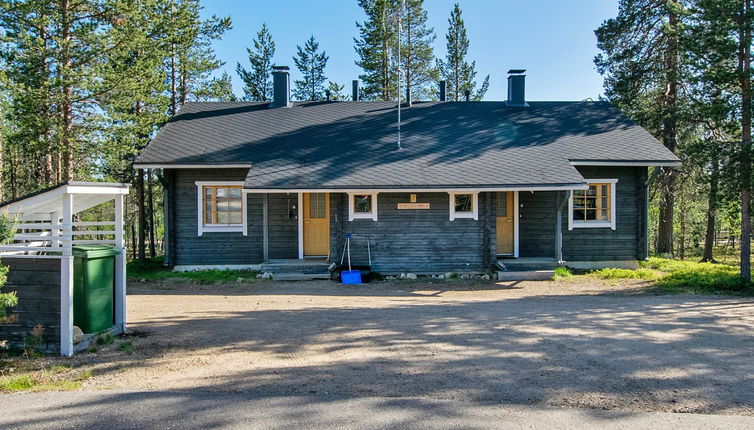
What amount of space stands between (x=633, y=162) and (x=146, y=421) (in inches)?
545

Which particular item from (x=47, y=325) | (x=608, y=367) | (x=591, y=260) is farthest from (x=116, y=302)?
(x=591, y=260)

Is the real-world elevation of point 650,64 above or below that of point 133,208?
above

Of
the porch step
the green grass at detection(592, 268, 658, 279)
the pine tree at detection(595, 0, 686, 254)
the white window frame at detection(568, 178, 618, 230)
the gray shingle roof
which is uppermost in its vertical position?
the pine tree at detection(595, 0, 686, 254)

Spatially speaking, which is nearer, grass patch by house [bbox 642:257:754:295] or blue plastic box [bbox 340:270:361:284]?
grass patch by house [bbox 642:257:754:295]

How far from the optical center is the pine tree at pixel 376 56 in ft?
93.0

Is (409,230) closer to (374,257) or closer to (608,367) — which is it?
(374,257)

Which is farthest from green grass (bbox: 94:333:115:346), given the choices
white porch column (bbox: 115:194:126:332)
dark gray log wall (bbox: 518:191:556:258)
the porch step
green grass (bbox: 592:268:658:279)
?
green grass (bbox: 592:268:658:279)

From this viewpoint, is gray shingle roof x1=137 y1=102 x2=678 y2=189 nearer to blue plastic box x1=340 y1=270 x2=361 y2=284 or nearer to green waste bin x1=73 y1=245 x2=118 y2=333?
blue plastic box x1=340 y1=270 x2=361 y2=284

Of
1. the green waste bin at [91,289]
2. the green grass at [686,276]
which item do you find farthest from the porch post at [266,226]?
the green grass at [686,276]

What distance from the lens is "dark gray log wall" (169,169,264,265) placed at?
14.4m

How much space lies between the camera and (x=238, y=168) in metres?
14.4

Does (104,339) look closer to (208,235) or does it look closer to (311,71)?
(208,235)

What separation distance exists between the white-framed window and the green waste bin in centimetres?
880

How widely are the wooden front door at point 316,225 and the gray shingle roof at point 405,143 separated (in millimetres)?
1263
